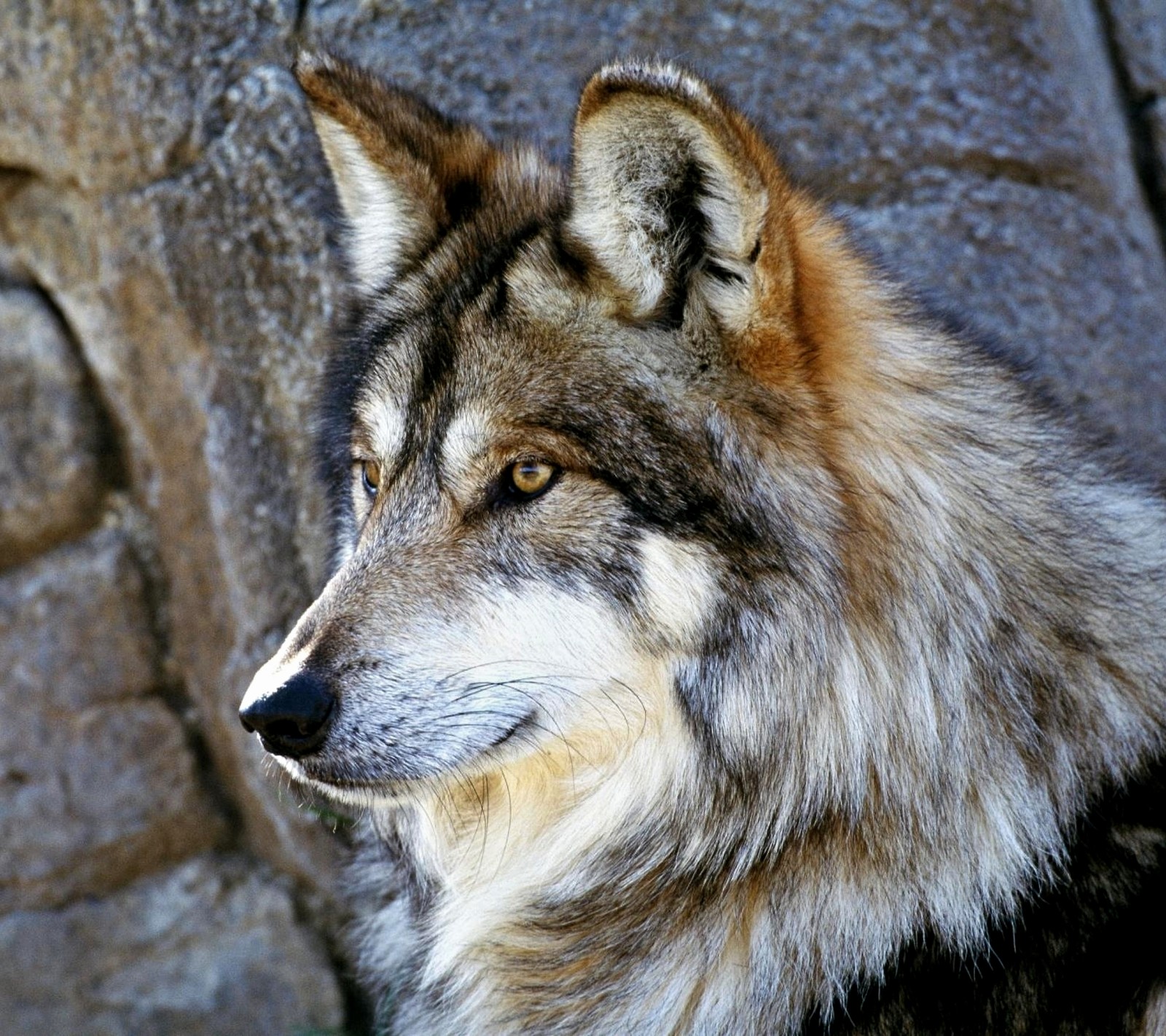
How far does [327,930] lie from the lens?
4.71 metres

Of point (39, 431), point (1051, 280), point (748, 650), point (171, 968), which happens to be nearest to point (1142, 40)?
point (1051, 280)

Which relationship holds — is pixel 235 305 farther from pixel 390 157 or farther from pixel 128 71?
pixel 390 157

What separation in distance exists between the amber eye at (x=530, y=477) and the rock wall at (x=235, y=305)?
1.42 m

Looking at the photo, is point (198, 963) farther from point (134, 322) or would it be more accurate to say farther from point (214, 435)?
point (134, 322)

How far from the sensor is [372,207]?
3.02m

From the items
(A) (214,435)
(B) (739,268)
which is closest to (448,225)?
(B) (739,268)

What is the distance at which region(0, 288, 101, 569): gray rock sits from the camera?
4465 millimetres

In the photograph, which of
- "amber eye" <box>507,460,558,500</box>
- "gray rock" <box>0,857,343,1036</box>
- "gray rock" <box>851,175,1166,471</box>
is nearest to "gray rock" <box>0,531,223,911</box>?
"gray rock" <box>0,857,343,1036</box>

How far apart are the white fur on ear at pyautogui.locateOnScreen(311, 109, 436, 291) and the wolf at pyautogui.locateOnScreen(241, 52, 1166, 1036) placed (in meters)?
0.43

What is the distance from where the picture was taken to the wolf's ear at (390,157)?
2.84 m

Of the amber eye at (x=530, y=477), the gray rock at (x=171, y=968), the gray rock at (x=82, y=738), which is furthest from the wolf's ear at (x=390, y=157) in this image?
the gray rock at (x=171, y=968)

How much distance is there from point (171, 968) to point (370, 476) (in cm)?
276

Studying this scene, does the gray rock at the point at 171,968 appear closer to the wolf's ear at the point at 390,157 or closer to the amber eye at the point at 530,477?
the wolf's ear at the point at 390,157

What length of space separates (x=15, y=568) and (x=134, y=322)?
106cm
